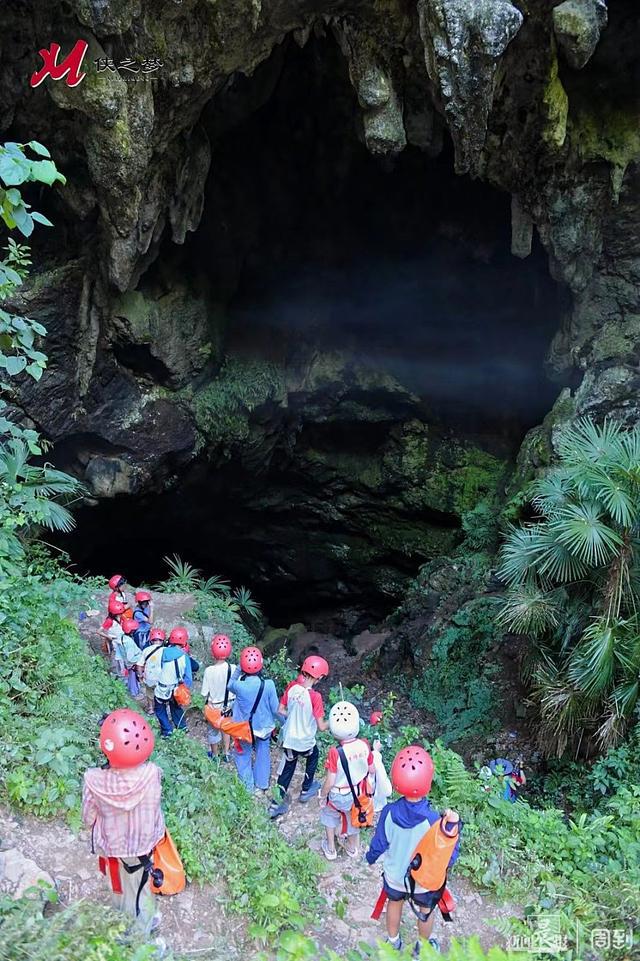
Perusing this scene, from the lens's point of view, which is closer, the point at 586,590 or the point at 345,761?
the point at 345,761

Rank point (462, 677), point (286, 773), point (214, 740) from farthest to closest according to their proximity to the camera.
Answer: point (462, 677)
point (214, 740)
point (286, 773)

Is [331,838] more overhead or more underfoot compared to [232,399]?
more overhead

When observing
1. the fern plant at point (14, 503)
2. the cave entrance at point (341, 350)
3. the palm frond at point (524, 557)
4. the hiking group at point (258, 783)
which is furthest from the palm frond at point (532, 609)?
the cave entrance at point (341, 350)

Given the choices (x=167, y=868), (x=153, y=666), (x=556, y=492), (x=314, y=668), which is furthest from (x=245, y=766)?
(x=556, y=492)

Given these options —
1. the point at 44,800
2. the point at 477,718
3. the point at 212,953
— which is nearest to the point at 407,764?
the point at 212,953

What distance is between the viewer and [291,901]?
3604 millimetres

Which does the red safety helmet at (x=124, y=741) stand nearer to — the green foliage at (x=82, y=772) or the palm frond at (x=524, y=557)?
the green foliage at (x=82, y=772)

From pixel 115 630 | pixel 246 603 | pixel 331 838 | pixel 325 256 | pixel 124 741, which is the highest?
pixel 325 256

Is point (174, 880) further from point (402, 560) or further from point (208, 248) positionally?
point (402, 560)

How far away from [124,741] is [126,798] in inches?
12.4

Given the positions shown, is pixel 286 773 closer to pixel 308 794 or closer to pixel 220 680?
pixel 308 794

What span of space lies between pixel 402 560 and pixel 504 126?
9.62m

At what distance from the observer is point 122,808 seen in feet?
10.2

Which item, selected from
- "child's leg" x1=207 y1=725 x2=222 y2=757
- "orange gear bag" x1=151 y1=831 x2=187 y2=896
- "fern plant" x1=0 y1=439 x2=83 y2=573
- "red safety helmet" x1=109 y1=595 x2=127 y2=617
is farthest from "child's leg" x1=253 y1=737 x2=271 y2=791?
"fern plant" x1=0 y1=439 x2=83 y2=573
